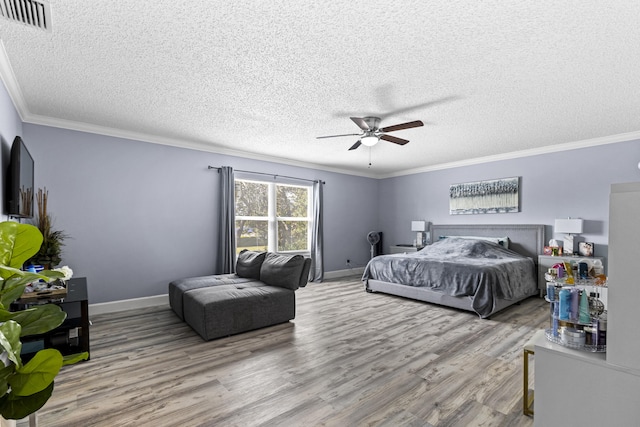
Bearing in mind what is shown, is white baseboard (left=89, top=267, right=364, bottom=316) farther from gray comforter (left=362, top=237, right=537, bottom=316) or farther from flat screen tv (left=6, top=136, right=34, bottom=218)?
gray comforter (left=362, top=237, right=537, bottom=316)

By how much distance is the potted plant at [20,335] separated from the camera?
2.09 ft

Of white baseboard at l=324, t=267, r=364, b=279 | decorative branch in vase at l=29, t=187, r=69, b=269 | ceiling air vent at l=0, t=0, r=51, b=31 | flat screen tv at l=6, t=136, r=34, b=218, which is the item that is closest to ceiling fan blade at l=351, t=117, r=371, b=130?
ceiling air vent at l=0, t=0, r=51, b=31

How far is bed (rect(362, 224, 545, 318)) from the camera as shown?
3977 mm

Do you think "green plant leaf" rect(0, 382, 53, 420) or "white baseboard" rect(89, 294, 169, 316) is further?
"white baseboard" rect(89, 294, 169, 316)

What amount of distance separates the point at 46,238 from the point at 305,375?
319 cm

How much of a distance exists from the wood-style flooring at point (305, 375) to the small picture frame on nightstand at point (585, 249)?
1.63 metres

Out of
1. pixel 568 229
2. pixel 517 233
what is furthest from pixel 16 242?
pixel 517 233

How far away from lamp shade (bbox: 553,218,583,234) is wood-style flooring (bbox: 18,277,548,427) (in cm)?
171

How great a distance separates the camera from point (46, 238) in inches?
132

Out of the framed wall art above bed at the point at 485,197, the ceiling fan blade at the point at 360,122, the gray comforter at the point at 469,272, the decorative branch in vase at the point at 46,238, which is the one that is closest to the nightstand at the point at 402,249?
the gray comforter at the point at 469,272

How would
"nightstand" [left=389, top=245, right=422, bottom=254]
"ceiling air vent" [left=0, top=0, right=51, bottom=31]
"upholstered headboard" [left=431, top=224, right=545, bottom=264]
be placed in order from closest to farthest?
"ceiling air vent" [left=0, top=0, right=51, bottom=31] → "upholstered headboard" [left=431, top=224, right=545, bottom=264] → "nightstand" [left=389, top=245, right=422, bottom=254]

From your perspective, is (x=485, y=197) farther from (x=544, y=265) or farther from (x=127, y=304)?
(x=127, y=304)

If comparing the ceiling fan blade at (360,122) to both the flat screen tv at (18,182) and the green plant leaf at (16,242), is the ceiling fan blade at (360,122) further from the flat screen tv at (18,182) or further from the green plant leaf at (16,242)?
the flat screen tv at (18,182)

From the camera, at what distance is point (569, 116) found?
3658mm
